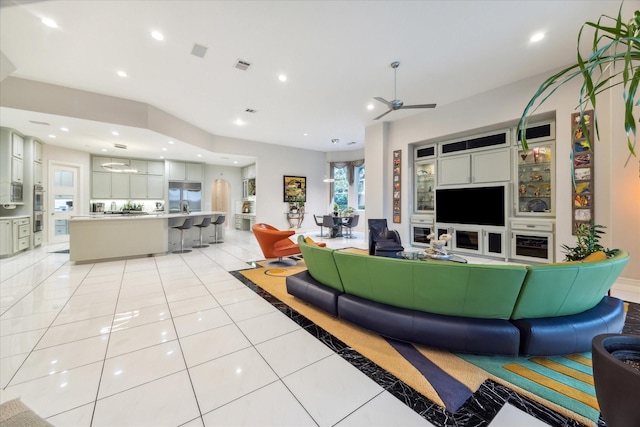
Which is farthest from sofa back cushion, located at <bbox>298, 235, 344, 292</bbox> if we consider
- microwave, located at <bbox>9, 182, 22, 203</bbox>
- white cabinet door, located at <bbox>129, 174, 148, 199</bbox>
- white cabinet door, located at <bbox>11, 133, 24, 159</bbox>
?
white cabinet door, located at <bbox>129, 174, 148, 199</bbox>

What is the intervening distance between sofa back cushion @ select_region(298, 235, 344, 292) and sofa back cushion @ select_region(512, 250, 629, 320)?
1566mm

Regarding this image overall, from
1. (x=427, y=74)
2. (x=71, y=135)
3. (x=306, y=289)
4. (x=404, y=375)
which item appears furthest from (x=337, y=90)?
(x=71, y=135)

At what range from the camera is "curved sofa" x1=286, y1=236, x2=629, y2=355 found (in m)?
1.93

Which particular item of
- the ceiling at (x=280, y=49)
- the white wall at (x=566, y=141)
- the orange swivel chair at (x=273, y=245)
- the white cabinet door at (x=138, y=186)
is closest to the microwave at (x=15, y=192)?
the ceiling at (x=280, y=49)

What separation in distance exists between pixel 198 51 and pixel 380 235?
4.75 m

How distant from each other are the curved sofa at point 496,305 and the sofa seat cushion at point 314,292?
1.78 feet

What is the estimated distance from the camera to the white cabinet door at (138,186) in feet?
30.1

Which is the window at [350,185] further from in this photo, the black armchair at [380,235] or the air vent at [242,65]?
the air vent at [242,65]

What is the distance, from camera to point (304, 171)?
34.6ft

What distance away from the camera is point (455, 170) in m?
6.13

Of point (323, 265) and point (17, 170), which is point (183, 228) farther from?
point (323, 265)

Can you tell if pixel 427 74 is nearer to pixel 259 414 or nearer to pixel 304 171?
pixel 259 414

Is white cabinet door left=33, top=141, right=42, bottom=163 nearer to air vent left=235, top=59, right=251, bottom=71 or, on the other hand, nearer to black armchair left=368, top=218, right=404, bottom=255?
air vent left=235, top=59, right=251, bottom=71

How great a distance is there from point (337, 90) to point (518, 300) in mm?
4789
